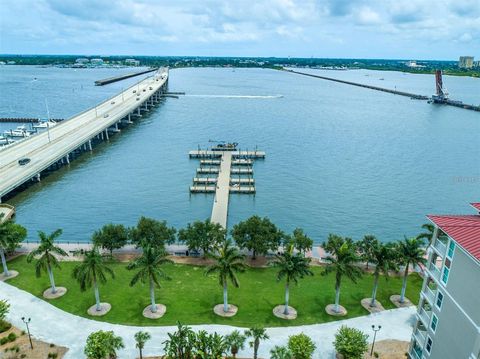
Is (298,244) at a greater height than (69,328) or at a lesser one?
greater

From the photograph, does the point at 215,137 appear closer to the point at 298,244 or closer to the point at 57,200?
the point at 57,200

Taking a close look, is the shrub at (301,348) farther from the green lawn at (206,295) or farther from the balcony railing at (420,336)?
the balcony railing at (420,336)

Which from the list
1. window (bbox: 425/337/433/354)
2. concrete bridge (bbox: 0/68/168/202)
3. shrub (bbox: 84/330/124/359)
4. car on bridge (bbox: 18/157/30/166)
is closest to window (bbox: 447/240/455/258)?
window (bbox: 425/337/433/354)

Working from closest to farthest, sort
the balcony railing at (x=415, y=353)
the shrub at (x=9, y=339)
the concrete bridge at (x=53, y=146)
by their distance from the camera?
the balcony railing at (x=415, y=353) → the shrub at (x=9, y=339) → the concrete bridge at (x=53, y=146)

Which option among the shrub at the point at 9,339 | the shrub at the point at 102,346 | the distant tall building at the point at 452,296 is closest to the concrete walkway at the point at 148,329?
the shrub at the point at 9,339

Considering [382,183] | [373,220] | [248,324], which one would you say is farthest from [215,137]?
[248,324]

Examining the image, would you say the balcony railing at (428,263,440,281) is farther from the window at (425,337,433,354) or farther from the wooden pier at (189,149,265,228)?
the wooden pier at (189,149,265,228)
